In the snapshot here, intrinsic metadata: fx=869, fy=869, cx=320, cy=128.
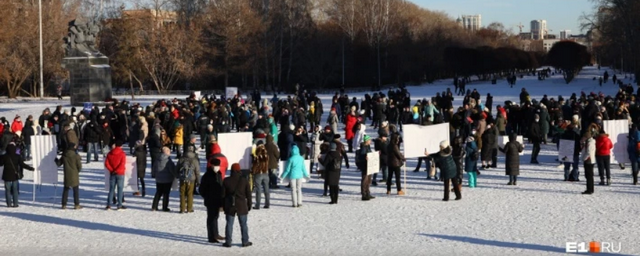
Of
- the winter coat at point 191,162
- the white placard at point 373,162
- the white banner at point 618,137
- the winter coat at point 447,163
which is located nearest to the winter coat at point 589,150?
the white banner at point 618,137

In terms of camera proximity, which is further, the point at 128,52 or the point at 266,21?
the point at 266,21

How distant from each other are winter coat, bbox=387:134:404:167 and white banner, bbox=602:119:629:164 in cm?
520

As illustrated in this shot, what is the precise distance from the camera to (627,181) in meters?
18.2

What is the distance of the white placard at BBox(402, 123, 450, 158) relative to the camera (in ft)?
56.4

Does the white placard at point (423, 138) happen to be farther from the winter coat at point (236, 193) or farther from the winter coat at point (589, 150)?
the winter coat at point (236, 193)

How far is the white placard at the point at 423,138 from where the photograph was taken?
1720cm

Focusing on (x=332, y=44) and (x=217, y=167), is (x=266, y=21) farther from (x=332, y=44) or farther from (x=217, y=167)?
(x=217, y=167)

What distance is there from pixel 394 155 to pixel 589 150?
12.4ft

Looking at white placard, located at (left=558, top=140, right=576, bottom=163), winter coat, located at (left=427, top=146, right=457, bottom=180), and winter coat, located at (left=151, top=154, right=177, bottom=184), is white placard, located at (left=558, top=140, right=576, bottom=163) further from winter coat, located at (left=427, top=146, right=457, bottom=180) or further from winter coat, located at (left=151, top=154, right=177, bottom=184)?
winter coat, located at (left=151, top=154, right=177, bottom=184)

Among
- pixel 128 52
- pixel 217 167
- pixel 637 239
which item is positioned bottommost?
pixel 637 239

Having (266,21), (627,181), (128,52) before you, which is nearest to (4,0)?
(128,52)

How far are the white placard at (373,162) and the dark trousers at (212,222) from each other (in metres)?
4.31

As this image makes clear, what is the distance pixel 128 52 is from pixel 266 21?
13.3 m

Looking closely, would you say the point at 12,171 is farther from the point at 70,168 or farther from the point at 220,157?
the point at 220,157
